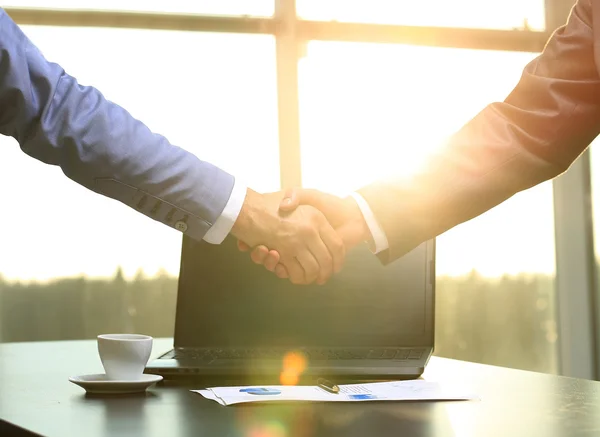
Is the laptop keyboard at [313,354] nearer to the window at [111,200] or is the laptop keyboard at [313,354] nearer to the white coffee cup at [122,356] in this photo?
the white coffee cup at [122,356]

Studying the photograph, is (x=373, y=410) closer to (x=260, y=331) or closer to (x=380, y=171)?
(x=260, y=331)

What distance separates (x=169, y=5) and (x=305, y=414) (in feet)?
10.1

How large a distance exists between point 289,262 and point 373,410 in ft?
2.85

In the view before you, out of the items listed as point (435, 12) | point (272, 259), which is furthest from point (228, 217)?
point (435, 12)

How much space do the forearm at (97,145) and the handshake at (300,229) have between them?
115 mm

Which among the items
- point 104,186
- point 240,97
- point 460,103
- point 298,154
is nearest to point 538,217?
point 460,103

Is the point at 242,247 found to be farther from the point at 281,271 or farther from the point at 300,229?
the point at 300,229

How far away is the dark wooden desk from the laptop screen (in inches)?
8.6

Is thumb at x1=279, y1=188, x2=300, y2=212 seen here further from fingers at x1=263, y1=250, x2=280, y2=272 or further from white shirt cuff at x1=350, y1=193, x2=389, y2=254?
fingers at x1=263, y1=250, x2=280, y2=272

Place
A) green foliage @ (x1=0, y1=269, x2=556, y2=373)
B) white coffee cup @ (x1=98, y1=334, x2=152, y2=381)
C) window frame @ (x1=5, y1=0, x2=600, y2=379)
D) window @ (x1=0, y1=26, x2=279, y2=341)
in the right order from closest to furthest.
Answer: white coffee cup @ (x1=98, y1=334, x2=152, y2=381) → window @ (x1=0, y1=26, x2=279, y2=341) → green foliage @ (x1=0, y1=269, x2=556, y2=373) → window frame @ (x1=5, y1=0, x2=600, y2=379)

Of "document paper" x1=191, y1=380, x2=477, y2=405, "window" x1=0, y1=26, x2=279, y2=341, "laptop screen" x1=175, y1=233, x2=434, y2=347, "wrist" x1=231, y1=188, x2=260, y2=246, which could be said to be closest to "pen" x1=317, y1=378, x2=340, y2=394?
"document paper" x1=191, y1=380, x2=477, y2=405

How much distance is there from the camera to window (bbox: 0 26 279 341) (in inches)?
135

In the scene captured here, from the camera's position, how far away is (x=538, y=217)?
13.0ft

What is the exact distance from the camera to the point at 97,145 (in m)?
1.67
